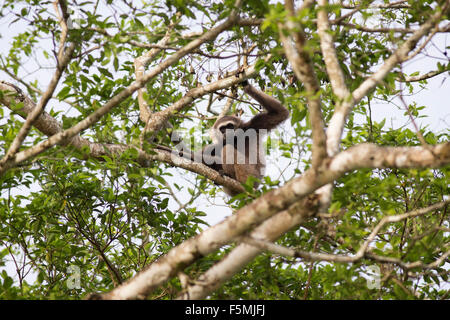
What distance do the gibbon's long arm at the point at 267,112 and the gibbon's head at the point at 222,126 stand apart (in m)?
0.46

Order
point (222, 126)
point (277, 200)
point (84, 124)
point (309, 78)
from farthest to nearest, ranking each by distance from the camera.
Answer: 1. point (222, 126)
2. point (84, 124)
3. point (309, 78)
4. point (277, 200)

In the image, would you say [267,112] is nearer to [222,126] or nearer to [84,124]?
[222,126]

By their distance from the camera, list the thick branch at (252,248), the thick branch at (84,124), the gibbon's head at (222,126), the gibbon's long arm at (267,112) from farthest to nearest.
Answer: the gibbon's head at (222,126), the gibbon's long arm at (267,112), the thick branch at (84,124), the thick branch at (252,248)

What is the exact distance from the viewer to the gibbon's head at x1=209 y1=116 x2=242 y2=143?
9219 millimetres

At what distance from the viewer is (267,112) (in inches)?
319

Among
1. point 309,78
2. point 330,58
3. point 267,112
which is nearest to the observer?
point 309,78

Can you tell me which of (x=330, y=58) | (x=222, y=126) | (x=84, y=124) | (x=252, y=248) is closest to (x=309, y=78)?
(x=330, y=58)

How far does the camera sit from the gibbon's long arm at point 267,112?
749 centimetres

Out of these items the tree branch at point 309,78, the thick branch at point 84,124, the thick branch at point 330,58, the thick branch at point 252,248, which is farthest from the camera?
the thick branch at point 84,124

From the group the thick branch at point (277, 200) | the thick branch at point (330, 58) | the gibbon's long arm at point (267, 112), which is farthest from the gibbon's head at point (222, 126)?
the thick branch at point (277, 200)

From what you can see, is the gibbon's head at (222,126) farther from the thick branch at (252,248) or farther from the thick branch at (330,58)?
the thick branch at (252,248)

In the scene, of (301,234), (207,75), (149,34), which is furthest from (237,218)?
(207,75)

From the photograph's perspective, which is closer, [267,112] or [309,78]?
[309,78]

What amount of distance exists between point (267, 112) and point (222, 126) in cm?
146
